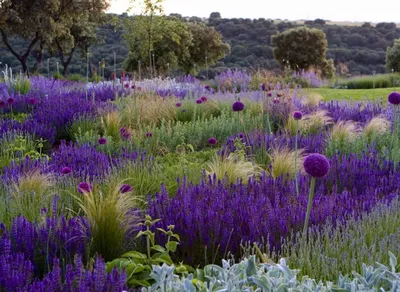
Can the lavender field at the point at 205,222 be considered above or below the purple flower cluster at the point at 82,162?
above

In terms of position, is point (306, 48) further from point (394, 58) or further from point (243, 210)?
point (243, 210)

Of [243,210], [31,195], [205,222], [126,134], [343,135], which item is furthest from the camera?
[343,135]

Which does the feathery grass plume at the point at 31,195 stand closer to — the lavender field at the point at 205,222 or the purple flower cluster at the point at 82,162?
the lavender field at the point at 205,222

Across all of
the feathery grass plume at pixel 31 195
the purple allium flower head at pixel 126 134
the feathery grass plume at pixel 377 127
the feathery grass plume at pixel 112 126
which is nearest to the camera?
the feathery grass plume at pixel 31 195

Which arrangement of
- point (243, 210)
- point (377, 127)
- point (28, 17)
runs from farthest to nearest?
point (28, 17) < point (377, 127) < point (243, 210)

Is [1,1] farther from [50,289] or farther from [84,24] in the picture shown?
[50,289]

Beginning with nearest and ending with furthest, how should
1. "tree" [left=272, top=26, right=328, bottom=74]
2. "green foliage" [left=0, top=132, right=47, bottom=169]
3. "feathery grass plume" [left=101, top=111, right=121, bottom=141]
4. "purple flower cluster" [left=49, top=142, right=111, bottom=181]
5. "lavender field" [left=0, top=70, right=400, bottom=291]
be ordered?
"lavender field" [left=0, top=70, right=400, bottom=291], "purple flower cluster" [left=49, top=142, right=111, bottom=181], "green foliage" [left=0, top=132, right=47, bottom=169], "feathery grass plume" [left=101, top=111, right=121, bottom=141], "tree" [left=272, top=26, right=328, bottom=74]

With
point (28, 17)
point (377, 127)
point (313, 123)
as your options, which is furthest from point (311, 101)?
point (28, 17)

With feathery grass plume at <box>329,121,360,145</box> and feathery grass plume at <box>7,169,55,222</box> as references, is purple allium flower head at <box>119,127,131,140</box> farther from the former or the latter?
feathery grass plume at <box>329,121,360,145</box>

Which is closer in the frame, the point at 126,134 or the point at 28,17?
the point at 126,134

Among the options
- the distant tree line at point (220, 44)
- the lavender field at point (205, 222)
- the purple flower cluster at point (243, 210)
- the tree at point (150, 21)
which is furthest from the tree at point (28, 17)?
the purple flower cluster at point (243, 210)

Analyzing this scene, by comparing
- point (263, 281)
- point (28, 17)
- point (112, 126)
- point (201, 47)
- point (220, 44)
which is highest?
point (28, 17)

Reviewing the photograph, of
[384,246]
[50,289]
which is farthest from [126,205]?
[384,246]

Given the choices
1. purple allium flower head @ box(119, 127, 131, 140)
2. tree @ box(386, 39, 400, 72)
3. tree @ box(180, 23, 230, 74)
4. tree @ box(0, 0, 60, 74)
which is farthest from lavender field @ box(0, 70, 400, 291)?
tree @ box(180, 23, 230, 74)
